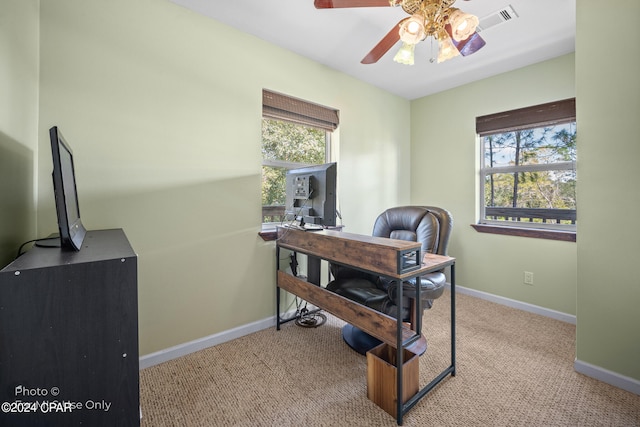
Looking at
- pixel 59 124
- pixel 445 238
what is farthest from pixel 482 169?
pixel 59 124

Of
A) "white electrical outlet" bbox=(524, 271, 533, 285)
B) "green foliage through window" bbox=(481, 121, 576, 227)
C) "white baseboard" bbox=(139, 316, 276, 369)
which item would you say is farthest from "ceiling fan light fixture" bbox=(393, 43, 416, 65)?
"white electrical outlet" bbox=(524, 271, 533, 285)

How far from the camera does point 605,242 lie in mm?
1741

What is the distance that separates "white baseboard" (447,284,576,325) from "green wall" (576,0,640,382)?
98 cm

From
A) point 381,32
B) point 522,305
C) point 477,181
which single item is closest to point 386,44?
point 381,32

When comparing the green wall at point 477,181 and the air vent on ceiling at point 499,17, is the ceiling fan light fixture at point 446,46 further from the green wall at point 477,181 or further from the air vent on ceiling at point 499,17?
the green wall at point 477,181

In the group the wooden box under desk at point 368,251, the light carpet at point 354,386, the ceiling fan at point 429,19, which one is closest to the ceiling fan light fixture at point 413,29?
the ceiling fan at point 429,19

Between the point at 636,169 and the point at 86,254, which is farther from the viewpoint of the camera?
the point at 636,169

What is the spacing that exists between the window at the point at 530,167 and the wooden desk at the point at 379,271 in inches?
75.5

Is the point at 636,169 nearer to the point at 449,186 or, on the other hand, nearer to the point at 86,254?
the point at 449,186

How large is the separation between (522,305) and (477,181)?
143 centimetres

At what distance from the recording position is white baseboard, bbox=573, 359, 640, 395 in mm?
1667

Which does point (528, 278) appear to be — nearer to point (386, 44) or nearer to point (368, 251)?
point (368, 251)

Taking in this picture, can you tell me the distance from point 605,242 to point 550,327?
120 cm

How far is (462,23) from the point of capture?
142 centimetres
